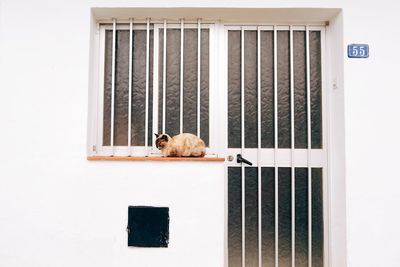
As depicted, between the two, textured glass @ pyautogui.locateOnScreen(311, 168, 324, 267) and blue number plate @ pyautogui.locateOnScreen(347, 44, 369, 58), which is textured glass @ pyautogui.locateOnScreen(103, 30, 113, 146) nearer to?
textured glass @ pyautogui.locateOnScreen(311, 168, 324, 267)

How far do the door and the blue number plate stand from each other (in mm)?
230

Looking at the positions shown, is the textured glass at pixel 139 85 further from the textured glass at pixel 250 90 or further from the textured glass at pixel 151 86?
the textured glass at pixel 250 90

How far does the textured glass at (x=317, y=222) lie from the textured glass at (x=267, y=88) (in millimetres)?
420

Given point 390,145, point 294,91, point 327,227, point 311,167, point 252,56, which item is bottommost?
point 327,227

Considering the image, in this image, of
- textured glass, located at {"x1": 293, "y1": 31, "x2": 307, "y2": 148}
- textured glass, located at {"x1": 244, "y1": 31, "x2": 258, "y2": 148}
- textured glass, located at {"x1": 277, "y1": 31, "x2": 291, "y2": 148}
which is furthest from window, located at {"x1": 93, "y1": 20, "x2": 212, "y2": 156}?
textured glass, located at {"x1": 293, "y1": 31, "x2": 307, "y2": 148}

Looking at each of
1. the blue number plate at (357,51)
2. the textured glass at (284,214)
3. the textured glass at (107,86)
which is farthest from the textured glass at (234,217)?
the blue number plate at (357,51)

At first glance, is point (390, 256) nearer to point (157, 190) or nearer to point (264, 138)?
point (264, 138)

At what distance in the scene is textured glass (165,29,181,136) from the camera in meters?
2.23

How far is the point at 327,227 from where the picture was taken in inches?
86.2

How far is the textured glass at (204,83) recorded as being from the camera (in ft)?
7.32

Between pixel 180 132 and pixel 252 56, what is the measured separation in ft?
2.58

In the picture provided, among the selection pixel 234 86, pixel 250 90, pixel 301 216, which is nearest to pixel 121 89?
pixel 234 86

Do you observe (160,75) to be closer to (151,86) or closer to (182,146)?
(151,86)

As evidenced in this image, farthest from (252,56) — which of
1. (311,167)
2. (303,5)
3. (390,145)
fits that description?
(390,145)
